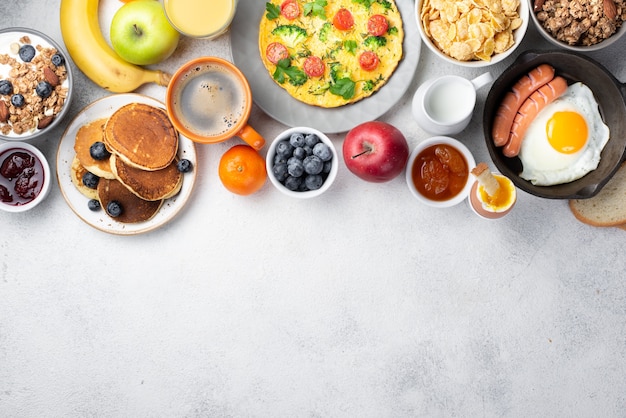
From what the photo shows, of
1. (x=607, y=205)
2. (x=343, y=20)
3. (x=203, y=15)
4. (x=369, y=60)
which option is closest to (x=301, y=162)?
(x=369, y=60)

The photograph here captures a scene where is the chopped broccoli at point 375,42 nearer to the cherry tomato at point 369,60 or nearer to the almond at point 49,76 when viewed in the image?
the cherry tomato at point 369,60

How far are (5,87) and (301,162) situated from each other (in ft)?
3.52

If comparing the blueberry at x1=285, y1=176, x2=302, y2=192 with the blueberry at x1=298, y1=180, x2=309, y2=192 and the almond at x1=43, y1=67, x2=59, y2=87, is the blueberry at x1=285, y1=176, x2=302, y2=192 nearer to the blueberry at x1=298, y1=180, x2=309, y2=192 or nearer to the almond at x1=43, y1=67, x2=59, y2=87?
the blueberry at x1=298, y1=180, x2=309, y2=192

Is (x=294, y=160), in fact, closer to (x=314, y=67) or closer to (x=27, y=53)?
(x=314, y=67)

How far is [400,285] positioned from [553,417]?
77 centimetres

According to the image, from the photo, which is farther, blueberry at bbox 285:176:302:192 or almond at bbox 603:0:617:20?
blueberry at bbox 285:176:302:192

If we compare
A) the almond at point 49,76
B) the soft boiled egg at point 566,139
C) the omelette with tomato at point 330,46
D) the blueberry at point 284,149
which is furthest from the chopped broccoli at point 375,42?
the almond at point 49,76

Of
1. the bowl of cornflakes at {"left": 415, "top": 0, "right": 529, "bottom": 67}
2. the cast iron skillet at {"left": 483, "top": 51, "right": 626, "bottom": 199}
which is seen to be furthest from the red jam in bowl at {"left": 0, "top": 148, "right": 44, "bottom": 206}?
the cast iron skillet at {"left": 483, "top": 51, "right": 626, "bottom": 199}

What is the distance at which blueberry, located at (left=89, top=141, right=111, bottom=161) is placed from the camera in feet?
6.57

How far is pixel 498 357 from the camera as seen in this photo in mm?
2141

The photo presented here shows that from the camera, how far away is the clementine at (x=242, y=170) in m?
1.96

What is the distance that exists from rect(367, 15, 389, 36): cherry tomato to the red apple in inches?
14.0

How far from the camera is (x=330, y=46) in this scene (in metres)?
2.08

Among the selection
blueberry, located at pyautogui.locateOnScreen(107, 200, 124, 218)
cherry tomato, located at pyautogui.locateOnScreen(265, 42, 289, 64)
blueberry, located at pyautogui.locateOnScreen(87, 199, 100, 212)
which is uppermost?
cherry tomato, located at pyautogui.locateOnScreen(265, 42, 289, 64)
